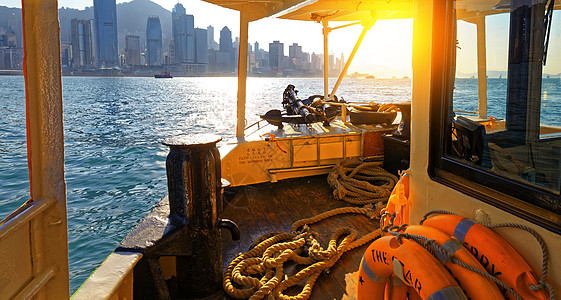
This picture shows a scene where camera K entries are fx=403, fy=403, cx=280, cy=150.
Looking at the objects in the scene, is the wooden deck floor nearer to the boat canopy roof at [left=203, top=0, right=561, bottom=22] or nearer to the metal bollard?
the metal bollard

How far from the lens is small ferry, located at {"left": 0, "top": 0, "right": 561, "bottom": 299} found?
1.29 m

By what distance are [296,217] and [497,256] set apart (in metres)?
3.32

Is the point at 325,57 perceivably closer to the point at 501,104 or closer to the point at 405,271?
the point at 501,104

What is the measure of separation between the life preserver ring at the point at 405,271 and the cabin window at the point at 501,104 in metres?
0.36

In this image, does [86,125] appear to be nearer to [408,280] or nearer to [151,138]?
[151,138]

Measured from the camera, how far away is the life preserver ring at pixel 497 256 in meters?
1.44

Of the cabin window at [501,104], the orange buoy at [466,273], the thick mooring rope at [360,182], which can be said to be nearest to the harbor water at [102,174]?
the cabin window at [501,104]

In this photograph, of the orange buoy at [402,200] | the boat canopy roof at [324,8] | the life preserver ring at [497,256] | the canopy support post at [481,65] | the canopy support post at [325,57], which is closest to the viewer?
the life preserver ring at [497,256]

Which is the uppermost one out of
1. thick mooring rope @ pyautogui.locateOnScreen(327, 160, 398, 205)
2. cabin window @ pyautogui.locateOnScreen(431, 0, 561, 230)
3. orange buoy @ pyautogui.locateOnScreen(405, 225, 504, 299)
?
cabin window @ pyautogui.locateOnScreen(431, 0, 561, 230)

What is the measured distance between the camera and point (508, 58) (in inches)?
63.8

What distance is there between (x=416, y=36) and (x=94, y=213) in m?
9.31

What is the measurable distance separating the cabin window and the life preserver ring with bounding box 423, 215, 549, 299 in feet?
0.43

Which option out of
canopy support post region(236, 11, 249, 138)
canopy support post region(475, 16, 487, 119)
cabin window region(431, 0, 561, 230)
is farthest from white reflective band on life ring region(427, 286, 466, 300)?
canopy support post region(236, 11, 249, 138)

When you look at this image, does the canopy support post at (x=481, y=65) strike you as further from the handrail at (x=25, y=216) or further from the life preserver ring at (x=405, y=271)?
the handrail at (x=25, y=216)
